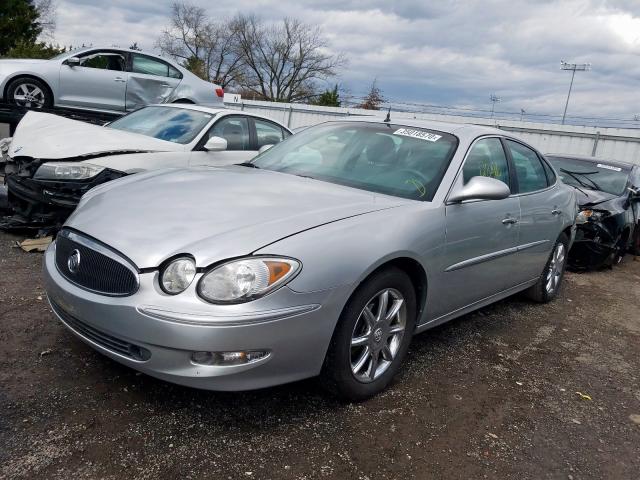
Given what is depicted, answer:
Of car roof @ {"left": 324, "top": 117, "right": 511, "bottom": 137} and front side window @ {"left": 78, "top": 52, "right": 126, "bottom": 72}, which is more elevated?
front side window @ {"left": 78, "top": 52, "right": 126, "bottom": 72}

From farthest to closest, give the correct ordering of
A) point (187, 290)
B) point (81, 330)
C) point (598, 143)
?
point (598, 143)
point (81, 330)
point (187, 290)

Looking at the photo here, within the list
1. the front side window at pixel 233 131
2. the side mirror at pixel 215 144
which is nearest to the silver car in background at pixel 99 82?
the front side window at pixel 233 131

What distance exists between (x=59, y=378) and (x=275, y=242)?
1.37 m

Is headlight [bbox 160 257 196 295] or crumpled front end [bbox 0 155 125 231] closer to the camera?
headlight [bbox 160 257 196 295]

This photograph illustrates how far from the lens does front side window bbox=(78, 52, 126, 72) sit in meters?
8.67

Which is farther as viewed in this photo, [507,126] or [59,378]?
[507,126]

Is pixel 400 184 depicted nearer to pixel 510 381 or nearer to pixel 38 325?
pixel 510 381

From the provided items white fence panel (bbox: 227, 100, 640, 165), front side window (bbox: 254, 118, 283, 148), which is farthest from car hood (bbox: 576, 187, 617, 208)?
white fence panel (bbox: 227, 100, 640, 165)

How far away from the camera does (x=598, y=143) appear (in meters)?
14.3

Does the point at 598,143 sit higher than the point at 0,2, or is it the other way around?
the point at 0,2

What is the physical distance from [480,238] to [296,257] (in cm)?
162

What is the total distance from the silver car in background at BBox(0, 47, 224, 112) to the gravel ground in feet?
18.2

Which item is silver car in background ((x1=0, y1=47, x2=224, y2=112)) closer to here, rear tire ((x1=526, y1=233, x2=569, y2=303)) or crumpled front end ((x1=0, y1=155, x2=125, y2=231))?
crumpled front end ((x1=0, y1=155, x2=125, y2=231))

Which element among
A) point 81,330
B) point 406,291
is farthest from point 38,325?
point 406,291
